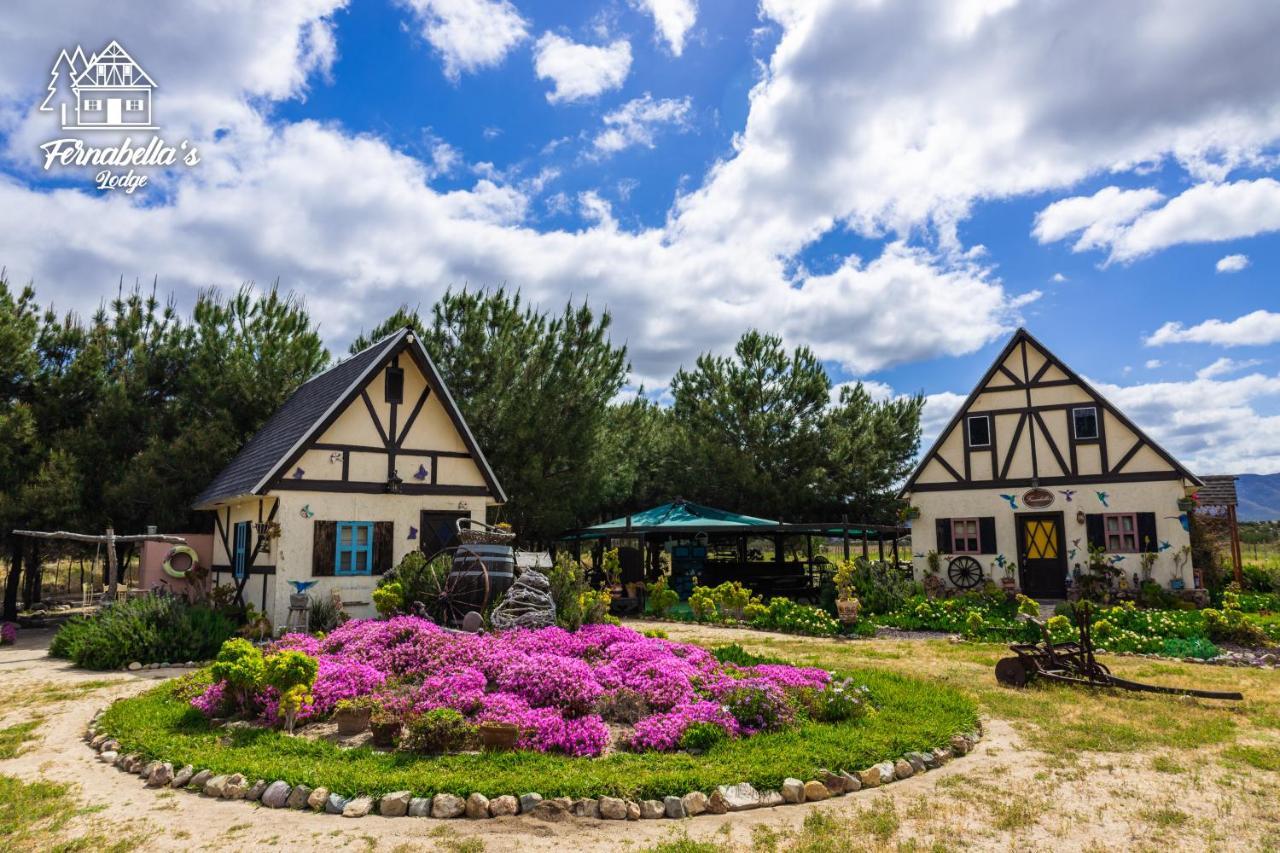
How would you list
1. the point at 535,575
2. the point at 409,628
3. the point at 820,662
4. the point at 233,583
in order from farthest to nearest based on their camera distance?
the point at 233,583, the point at 535,575, the point at 820,662, the point at 409,628

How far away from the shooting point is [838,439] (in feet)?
89.1

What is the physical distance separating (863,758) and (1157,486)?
16.8m

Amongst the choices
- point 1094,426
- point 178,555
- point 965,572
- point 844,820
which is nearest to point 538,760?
point 844,820

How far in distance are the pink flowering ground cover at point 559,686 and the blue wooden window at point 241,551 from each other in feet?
19.4

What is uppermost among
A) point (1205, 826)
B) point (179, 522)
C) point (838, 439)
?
point (838, 439)

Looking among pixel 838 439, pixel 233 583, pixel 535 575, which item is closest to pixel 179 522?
pixel 233 583

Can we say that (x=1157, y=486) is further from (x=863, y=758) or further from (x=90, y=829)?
(x=90, y=829)

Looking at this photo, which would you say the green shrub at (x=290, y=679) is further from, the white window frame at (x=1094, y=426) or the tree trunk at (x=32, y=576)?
the white window frame at (x=1094, y=426)

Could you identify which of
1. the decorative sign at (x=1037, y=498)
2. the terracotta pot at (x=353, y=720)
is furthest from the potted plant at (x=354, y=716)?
the decorative sign at (x=1037, y=498)

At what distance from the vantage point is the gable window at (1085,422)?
20188 millimetres

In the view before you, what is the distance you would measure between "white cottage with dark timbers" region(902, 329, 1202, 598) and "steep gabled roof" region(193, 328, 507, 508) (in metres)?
12.5

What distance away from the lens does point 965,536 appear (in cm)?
2120

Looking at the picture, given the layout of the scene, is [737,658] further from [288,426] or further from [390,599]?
[288,426]

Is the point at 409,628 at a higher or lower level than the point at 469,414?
lower
